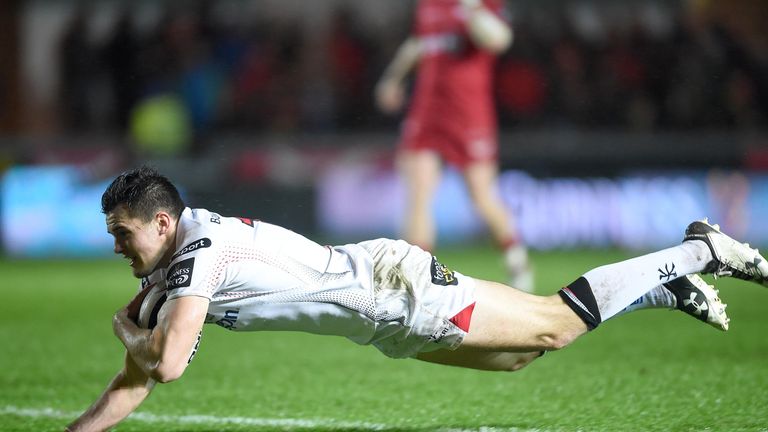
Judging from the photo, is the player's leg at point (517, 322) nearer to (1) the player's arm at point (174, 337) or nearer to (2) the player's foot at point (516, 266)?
(1) the player's arm at point (174, 337)

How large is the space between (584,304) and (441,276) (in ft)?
1.94

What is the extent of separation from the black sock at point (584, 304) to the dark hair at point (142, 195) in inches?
58.9

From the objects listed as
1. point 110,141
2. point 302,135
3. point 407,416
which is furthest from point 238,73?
point 407,416

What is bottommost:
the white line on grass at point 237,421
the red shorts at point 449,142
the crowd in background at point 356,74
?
the white line on grass at point 237,421

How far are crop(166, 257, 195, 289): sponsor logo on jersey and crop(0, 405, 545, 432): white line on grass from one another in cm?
112

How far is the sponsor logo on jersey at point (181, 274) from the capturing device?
362 centimetres

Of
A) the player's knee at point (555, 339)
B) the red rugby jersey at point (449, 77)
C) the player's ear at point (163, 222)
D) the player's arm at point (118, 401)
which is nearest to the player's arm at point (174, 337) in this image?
the player's ear at point (163, 222)

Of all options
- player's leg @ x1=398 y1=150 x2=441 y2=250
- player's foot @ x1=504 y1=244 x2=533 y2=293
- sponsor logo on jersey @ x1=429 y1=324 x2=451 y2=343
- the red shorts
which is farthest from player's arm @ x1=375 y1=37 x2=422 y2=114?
sponsor logo on jersey @ x1=429 y1=324 x2=451 y2=343

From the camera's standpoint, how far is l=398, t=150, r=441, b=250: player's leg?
9312 mm

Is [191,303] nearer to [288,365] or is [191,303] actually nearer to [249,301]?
[249,301]

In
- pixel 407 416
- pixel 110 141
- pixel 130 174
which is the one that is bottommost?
pixel 407 416

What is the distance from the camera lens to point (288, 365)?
6312 mm

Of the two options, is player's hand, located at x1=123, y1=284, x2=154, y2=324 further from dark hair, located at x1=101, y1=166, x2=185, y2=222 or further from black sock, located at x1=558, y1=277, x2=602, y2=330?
black sock, located at x1=558, y1=277, x2=602, y2=330

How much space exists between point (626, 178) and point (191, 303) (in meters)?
10.4
